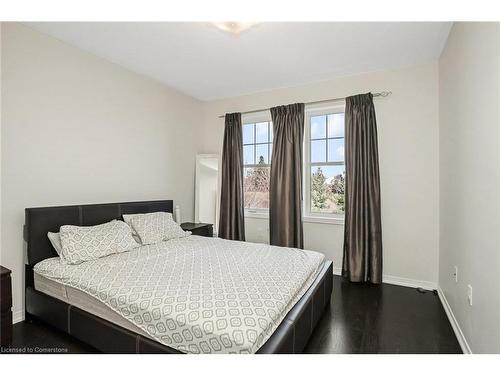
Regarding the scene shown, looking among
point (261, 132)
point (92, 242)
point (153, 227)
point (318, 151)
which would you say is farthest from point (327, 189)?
point (92, 242)

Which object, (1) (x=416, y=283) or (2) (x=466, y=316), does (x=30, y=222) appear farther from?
(1) (x=416, y=283)

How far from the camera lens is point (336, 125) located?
3447 mm

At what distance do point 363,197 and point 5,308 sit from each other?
342 cm

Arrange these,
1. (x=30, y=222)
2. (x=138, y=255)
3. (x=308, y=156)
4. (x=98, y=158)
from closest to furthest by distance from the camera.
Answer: (x=30, y=222) < (x=138, y=255) < (x=98, y=158) < (x=308, y=156)

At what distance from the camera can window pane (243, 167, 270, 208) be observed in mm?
3928

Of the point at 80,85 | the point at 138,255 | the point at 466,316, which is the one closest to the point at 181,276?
the point at 138,255

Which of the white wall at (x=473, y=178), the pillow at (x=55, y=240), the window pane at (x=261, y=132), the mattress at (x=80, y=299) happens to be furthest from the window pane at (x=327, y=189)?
the pillow at (x=55, y=240)

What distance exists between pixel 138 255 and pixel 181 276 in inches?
27.7

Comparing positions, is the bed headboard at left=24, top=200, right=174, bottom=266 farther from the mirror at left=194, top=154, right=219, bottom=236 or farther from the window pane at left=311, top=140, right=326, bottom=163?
the window pane at left=311, top=140, right=326, bottom=163

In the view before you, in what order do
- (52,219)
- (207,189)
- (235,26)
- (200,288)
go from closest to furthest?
(200,288), (235,26), (52,219), (207,189)

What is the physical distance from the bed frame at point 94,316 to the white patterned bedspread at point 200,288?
0.06m

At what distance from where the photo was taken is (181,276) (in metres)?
1.83

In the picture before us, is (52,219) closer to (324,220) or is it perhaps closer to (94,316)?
(94,316)

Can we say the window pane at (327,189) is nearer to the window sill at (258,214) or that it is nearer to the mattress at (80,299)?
the window sill at (258,214)
